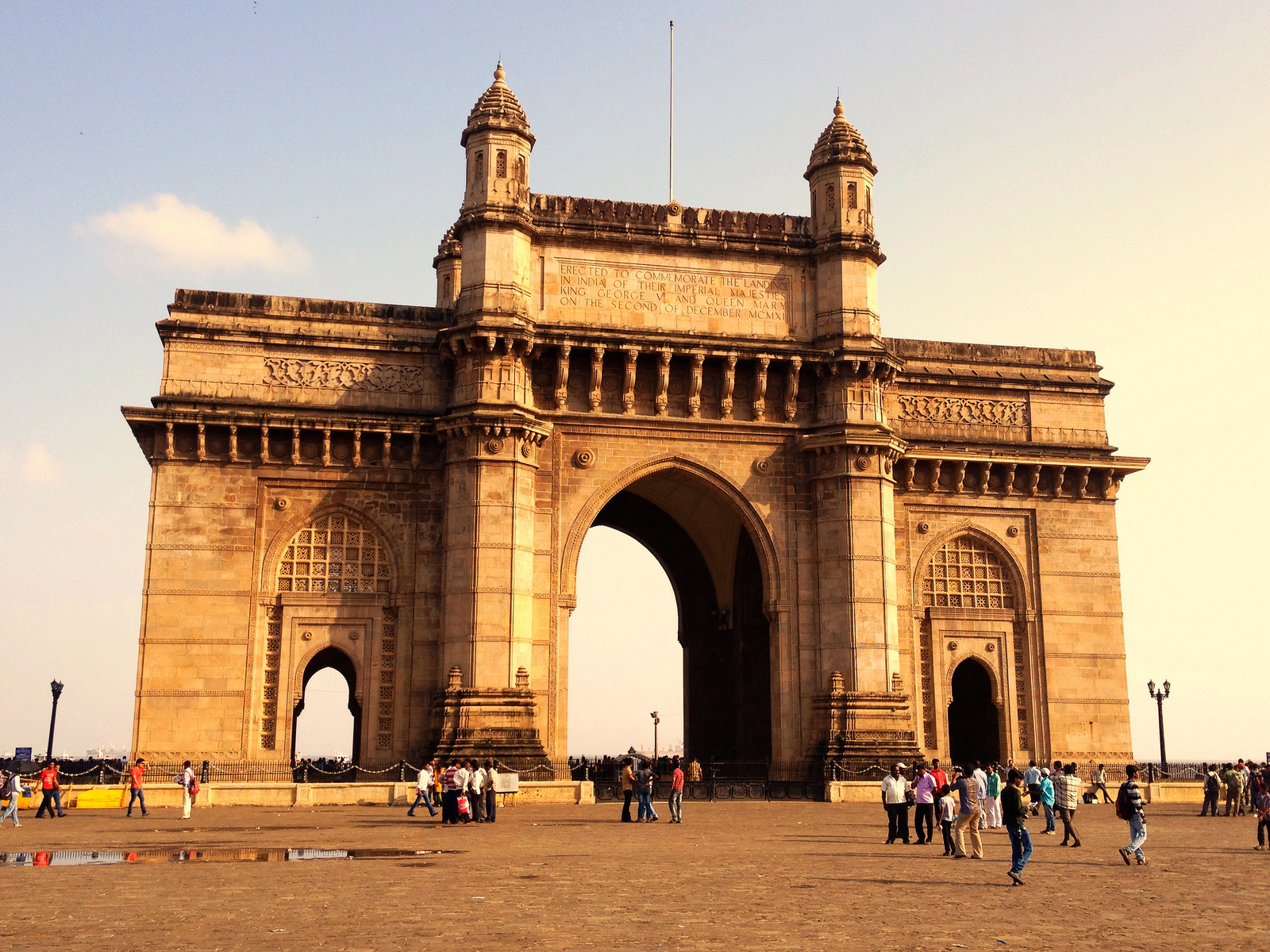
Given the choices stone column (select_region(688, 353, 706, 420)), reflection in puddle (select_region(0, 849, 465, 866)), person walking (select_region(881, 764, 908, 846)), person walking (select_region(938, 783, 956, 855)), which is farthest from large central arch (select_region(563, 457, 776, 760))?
reflection in puddle (select_region(0, 849, 465, 866))

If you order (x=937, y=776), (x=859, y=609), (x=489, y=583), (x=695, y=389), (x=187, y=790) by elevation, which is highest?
(x=695, y=389)

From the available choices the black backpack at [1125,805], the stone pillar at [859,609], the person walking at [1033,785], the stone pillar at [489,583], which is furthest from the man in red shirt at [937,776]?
the stone pillar at [489,583]

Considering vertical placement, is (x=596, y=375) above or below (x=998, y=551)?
above

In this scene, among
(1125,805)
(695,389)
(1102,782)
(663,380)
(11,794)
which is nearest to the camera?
(1125,805)

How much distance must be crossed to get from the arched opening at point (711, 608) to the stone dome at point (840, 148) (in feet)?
31.6

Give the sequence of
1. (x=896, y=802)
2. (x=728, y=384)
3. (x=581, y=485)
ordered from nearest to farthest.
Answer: (x=896, y=802) < (x=581, y=485) < (x=728, y=384)

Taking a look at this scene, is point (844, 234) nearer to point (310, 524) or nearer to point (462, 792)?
point (310, 524)

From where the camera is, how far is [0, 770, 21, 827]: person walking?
24516 mm

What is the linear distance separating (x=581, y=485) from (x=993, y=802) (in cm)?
1336

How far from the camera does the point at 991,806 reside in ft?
80.4

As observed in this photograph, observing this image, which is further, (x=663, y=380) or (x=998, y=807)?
(x=663, y=380)

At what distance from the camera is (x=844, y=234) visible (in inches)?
1384

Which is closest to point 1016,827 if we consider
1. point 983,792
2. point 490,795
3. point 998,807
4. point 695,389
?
point 983,792

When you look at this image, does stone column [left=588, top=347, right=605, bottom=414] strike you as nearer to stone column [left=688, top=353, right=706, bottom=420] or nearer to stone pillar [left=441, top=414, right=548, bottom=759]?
stone pillar [left=441, top=414, right=548, bottom=759]
